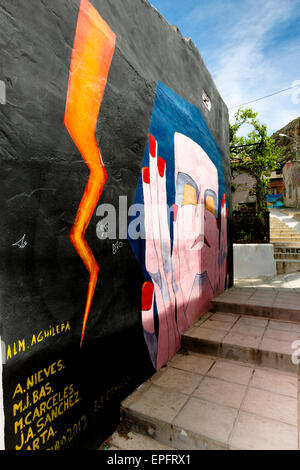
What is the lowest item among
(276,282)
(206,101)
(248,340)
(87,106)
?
(248,340)

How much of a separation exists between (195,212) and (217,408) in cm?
253

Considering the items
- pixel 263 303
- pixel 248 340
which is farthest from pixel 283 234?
pixel 248 340

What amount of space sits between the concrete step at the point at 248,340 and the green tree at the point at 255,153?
26.8 feet

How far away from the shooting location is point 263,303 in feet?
14.2

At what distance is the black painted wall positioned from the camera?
1373mm

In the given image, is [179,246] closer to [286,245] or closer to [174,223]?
[174,223]

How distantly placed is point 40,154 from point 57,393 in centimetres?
147

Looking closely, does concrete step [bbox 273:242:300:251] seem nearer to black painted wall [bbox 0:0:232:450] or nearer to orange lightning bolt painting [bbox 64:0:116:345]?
black painted wall [bbox 0:0:232:450]

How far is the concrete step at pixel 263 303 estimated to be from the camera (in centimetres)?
396

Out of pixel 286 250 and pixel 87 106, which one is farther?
pixel 286 250

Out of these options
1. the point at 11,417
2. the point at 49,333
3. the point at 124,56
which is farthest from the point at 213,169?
the point at 11,417

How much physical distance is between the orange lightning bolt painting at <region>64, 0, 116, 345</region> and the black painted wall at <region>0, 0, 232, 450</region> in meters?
0.06
